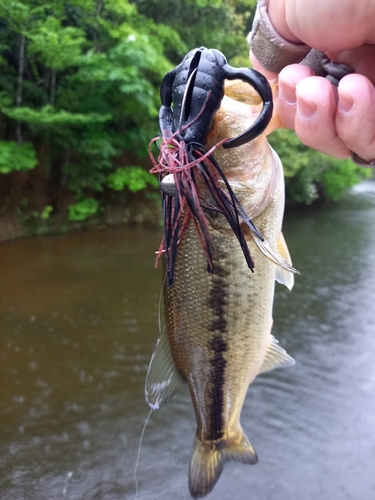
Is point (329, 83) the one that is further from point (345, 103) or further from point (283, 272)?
point (283, 272)

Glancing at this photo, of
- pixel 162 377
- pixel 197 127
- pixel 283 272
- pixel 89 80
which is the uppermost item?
pixel 197 127

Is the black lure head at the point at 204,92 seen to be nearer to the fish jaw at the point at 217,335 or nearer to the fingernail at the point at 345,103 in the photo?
the fingernail at the point at 345,103

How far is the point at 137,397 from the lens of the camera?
4.75 metres

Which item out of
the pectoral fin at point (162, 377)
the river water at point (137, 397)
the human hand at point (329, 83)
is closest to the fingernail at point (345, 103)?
the human hand at point (329, 83)

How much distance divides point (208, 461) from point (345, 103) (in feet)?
5.74

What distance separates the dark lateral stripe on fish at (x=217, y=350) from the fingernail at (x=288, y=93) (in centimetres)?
65

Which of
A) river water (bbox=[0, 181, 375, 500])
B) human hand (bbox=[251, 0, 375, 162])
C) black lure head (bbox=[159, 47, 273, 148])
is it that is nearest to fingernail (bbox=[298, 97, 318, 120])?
human hand (bbox=[251, 0, 375, 162])

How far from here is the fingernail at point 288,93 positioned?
1.17 metres

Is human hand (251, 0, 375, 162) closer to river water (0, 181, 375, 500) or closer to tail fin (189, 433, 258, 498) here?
tail fin (189, 433, 258, 498)

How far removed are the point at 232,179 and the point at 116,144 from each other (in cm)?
983

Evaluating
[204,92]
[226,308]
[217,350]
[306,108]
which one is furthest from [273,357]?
[204,92]

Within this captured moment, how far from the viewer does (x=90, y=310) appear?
6.50 meters

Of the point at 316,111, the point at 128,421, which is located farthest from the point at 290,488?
the point at 316,111

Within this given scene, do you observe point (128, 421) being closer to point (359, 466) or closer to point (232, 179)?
point (359, 466)
